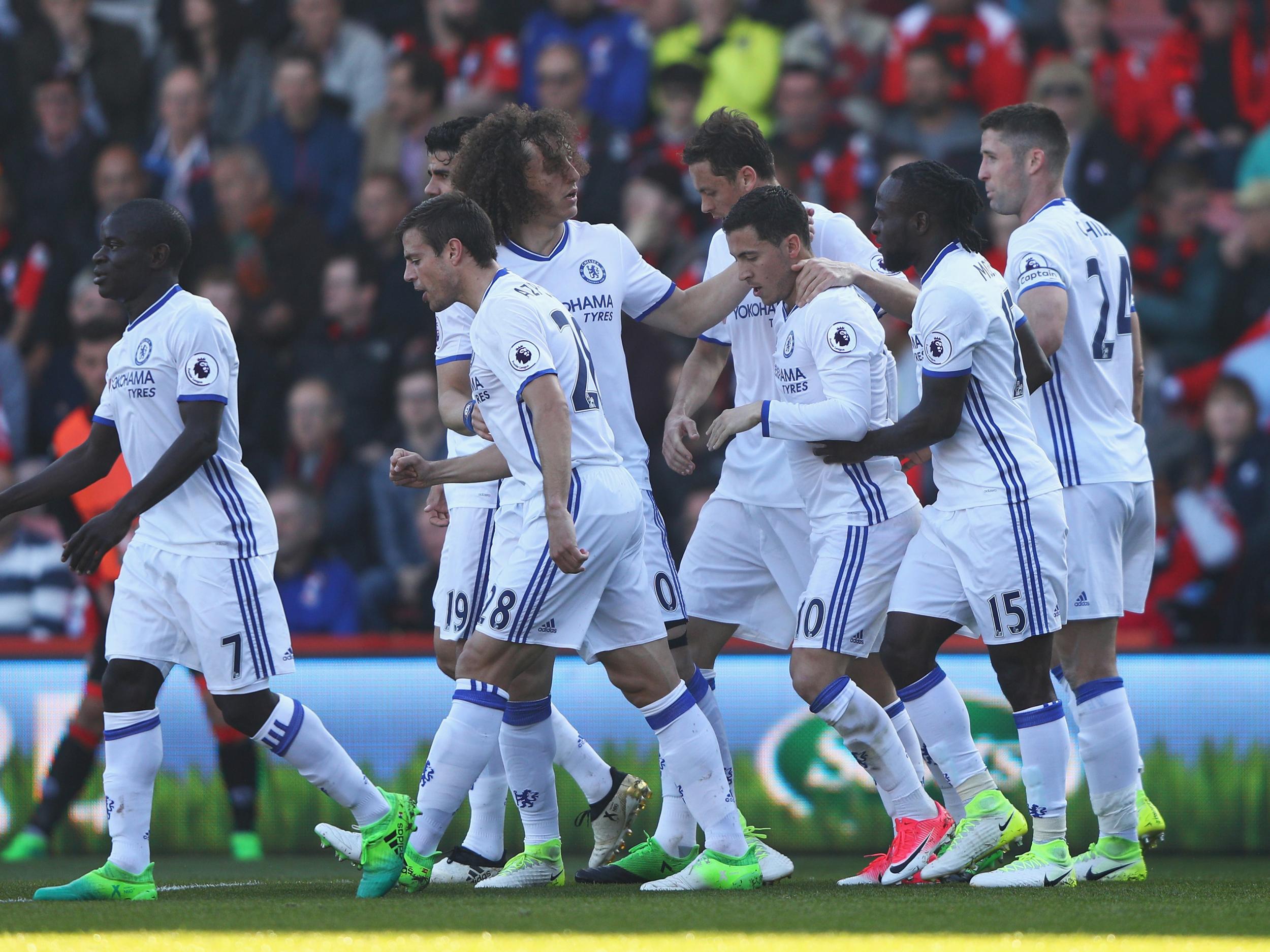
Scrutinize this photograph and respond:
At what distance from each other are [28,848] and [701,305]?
415 centimetres

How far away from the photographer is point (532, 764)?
5.92 meters

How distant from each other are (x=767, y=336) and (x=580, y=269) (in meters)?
0.74

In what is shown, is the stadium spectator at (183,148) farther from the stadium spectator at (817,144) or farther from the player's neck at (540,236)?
the player's neck at (540,236)

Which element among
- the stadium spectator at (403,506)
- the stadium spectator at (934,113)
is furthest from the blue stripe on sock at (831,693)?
the stadium spectator at (934,113)

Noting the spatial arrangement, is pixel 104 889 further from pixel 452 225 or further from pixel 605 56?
pixel 605 56

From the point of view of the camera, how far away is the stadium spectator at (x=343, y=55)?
40.1 ft

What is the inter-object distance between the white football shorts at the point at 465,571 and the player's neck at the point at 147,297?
4.35 feet

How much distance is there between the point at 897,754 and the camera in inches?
224

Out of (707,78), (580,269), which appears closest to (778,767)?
(580,269)

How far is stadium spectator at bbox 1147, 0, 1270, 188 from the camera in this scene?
10703 mm

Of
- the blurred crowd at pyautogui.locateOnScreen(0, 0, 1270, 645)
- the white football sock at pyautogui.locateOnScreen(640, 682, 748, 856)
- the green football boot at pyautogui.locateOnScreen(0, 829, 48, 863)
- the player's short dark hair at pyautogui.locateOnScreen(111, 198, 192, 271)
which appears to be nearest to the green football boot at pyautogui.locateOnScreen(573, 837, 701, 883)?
the white football sock at pyautogui.locateOnScreen(640, 682, 748, 856)

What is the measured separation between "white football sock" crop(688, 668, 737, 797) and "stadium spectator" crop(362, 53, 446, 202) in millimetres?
6372

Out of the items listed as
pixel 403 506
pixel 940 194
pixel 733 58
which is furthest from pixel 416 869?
pixel 733 58

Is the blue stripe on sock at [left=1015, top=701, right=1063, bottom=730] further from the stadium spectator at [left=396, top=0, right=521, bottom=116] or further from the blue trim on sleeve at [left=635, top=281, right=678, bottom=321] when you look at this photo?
the stadium spectator at [left=396, top=0, right=521, bottom=116]
